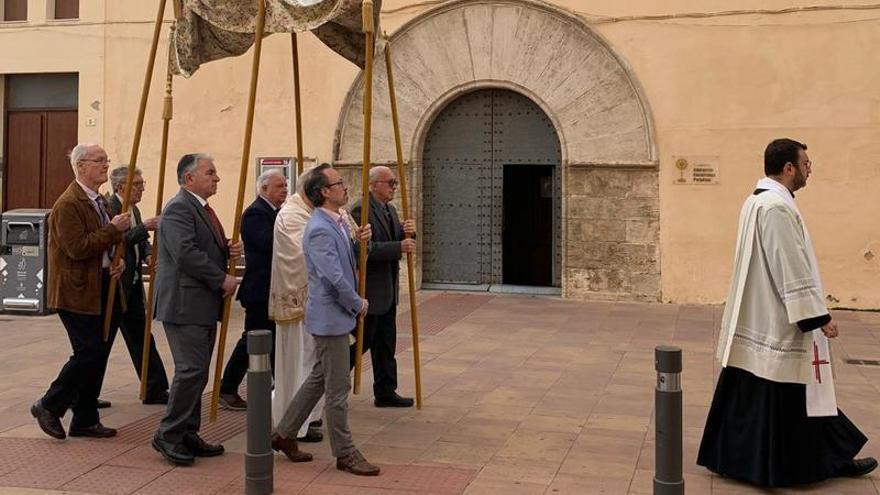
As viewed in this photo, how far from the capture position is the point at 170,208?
17.1 ft

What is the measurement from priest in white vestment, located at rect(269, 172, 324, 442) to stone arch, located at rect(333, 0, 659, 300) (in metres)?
7.47

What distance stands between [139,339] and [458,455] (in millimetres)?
2742

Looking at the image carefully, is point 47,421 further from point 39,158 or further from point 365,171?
point 39,158

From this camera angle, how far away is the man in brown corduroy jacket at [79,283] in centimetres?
548

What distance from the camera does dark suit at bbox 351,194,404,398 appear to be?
20.6 ft

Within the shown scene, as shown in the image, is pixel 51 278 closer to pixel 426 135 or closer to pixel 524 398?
pixel 524 398

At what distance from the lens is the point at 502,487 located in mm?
4844

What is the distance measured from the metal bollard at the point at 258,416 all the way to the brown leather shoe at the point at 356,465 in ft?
1.88

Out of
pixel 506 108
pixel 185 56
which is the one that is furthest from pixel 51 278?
pixel 506 108

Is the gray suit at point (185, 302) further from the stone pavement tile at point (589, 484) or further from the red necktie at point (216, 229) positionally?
the stone pavement tile at point (589, 484)

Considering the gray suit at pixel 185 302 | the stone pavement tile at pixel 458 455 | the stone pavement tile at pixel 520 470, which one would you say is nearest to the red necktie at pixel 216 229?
the gray suit at pixel 185 302

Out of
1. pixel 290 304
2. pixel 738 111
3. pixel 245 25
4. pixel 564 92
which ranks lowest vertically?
pixel 290 304

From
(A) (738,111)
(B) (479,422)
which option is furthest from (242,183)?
(A) (738,111)

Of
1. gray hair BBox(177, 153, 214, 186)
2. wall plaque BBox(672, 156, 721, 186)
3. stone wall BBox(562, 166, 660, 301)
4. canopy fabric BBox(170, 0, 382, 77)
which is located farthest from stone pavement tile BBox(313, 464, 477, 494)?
wall plaque BBox(672, 156, 721, 186)
